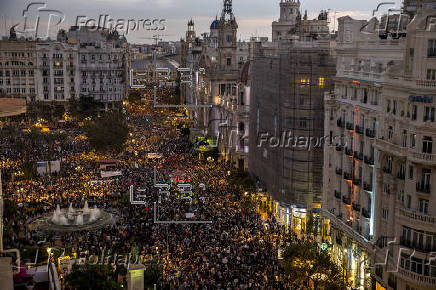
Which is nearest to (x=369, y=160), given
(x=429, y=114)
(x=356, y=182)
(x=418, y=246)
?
(x=356, y=182)

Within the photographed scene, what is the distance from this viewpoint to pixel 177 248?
115ft

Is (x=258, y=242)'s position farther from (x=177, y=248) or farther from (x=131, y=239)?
(x=131, y=239)

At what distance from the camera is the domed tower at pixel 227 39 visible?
81812 mm

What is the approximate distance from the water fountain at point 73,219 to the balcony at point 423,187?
2434 cm

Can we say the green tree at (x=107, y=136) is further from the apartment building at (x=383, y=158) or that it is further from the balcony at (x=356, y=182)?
the balcony at (x=356, y=182)

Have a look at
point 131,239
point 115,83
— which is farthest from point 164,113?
point 131,239

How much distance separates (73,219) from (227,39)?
4949cm

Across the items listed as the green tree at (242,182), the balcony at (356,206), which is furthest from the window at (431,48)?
the green tree at (242,182)

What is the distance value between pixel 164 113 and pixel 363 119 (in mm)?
94918

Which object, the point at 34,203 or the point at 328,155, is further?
the point at 34,203

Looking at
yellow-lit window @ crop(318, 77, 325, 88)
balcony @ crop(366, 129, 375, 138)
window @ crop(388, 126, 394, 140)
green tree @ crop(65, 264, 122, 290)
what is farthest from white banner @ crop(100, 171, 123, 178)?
window @ crop(388, 126, 394, 140)

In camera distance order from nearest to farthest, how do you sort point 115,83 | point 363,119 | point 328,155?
point 363,119 → point 328,155 → point 115,83

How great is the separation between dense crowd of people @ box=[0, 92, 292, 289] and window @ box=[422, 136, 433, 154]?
36.8ft

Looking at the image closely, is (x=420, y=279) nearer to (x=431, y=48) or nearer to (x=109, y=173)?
(x=431, y=48)
